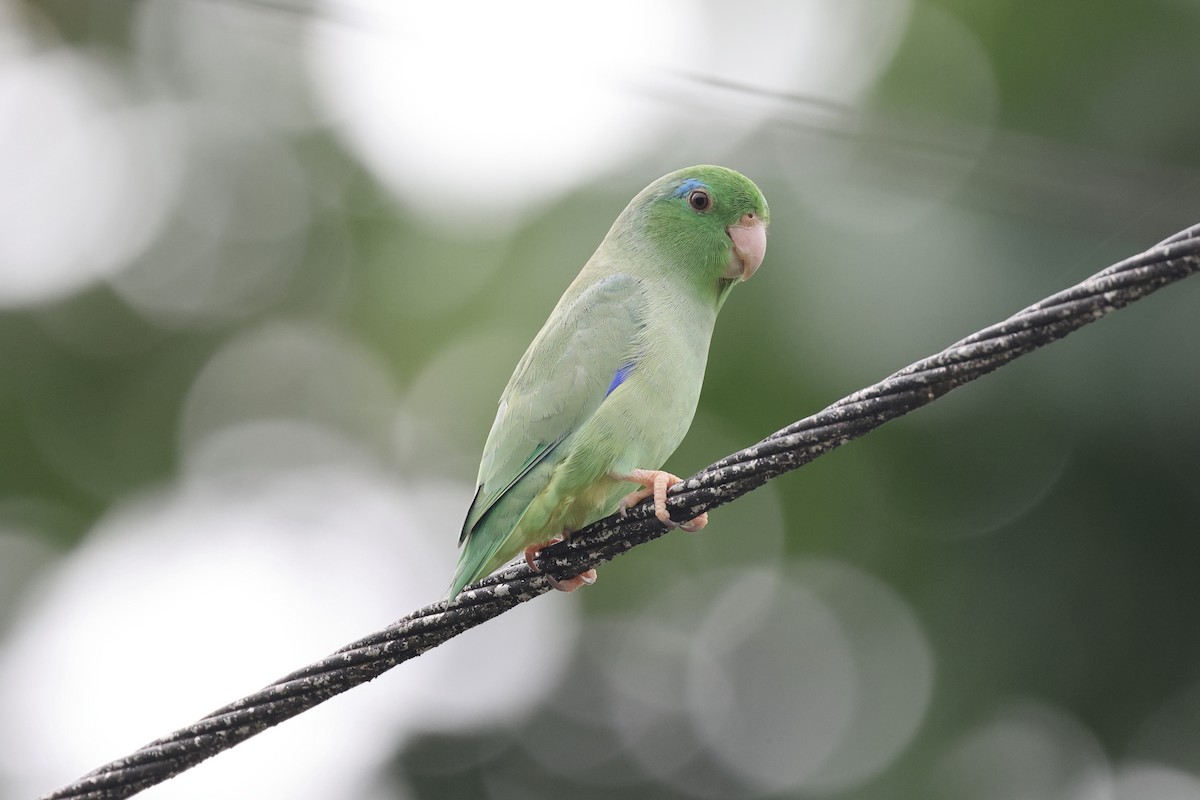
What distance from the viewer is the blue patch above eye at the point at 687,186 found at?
569cm

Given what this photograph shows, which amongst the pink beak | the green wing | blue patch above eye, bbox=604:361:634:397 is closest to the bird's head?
the pink beak

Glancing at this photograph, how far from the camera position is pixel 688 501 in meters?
3.61

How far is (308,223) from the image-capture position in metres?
16.2

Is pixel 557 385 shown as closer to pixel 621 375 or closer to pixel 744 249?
pixel 621 375

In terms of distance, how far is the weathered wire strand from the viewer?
2.93 meters

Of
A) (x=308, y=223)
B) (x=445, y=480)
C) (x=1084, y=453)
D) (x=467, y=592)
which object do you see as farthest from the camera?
(x=308, y=223)

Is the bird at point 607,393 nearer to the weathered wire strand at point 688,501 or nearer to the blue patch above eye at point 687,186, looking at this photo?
the blue patch above eye at point 687,186

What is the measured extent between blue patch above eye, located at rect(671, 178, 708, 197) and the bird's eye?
0.03 m

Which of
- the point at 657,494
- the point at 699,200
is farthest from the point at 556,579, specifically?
the point at 699,200

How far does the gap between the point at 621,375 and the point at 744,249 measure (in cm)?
117

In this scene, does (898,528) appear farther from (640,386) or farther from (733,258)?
(640,386)

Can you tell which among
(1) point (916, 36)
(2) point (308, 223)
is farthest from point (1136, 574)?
(2) point (308, 223)

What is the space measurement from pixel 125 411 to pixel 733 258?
11507mm

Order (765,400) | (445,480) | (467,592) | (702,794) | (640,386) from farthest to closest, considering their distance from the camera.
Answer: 1. (445,480)
2. (702,794)
3. (765,400)
4. (640,386)
5. (467,592)
